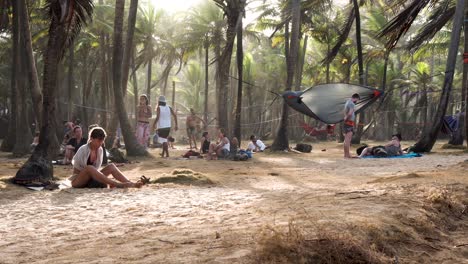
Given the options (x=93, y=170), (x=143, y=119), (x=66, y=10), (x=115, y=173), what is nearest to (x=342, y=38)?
(x=143, y=119)

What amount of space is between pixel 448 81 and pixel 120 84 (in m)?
7.79

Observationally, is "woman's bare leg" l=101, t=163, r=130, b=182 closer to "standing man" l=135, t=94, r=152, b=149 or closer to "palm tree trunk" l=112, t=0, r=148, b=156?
"standing man" l=135, t=94, r=152, b=149

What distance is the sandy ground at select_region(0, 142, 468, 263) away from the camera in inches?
112

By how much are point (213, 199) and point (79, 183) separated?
183cm

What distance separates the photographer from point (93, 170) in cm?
546

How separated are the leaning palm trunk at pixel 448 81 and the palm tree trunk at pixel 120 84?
6.82 m

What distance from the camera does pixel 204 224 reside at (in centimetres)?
349

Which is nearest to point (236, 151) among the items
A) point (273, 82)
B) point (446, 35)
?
point (446, 35)

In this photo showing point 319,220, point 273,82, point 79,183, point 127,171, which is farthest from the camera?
point 273,82

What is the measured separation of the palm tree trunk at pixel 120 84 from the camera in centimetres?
1063

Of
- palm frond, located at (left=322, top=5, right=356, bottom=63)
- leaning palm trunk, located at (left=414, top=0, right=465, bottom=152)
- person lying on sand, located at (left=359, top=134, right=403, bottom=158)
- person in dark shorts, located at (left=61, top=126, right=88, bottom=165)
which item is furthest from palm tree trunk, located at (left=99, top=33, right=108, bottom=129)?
leaning palm trunk, located at (left=414, top=0, right=465, bottom=152)

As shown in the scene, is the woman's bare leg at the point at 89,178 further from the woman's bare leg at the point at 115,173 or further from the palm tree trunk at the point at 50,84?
the palm tree trunk at the point at 50,84

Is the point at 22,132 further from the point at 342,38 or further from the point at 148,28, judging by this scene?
the point at 148,28

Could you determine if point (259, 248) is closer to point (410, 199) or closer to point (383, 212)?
point (383, 212)
